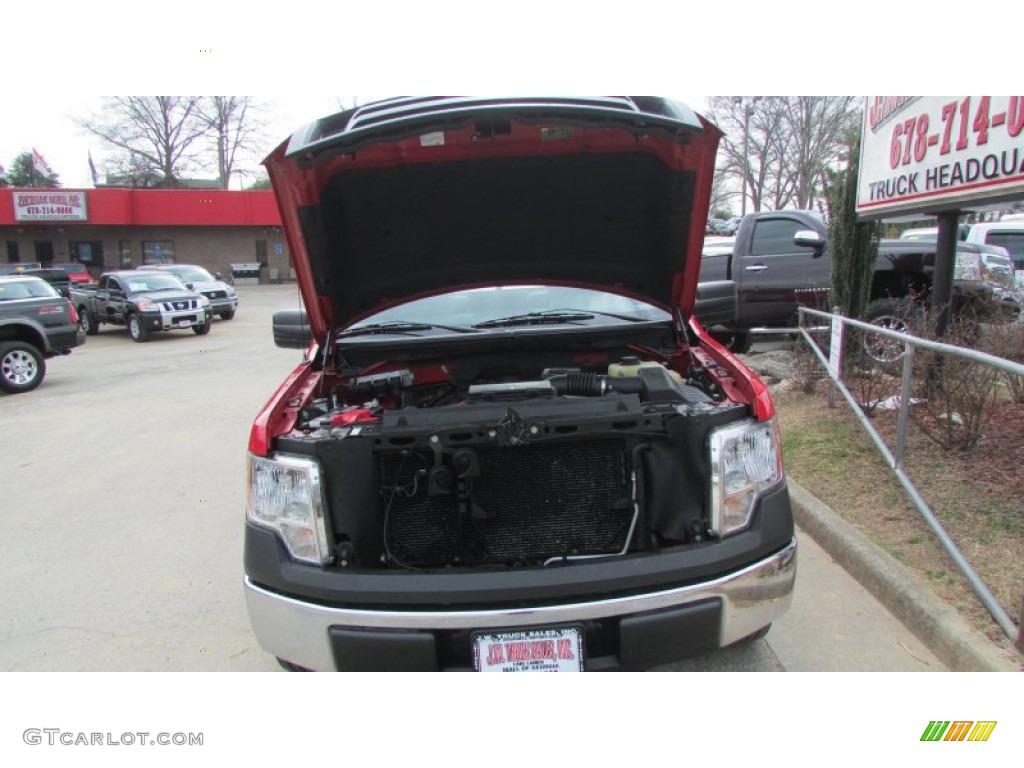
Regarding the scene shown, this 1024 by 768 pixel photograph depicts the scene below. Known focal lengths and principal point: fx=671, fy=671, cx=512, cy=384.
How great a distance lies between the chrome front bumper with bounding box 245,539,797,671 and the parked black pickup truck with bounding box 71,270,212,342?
1612cm

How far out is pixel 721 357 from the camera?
310 cm

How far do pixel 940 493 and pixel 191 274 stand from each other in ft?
72.2

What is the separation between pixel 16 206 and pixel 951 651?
42021mm

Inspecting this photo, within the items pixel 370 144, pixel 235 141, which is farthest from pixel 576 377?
pixel 235 141

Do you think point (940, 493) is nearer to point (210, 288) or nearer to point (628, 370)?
point (628, 370)

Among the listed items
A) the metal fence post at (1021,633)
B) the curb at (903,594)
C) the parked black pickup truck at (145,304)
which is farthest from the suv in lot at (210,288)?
the metal fence post at (1021,633)

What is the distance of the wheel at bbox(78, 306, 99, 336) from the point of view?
1869 cm

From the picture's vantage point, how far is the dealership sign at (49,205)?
33.6m

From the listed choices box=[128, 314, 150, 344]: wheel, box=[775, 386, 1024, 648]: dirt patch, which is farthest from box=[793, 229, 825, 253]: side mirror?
box=[128, 314, 150, 344]: wheel

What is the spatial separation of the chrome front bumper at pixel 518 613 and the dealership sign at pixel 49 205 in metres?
38.8

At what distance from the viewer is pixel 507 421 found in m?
2.38

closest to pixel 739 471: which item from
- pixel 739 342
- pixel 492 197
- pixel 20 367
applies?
pixel 492 197

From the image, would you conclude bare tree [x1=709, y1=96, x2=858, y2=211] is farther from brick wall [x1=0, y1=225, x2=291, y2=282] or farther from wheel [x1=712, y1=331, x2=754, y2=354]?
brick wall [x1=0, y1=225, x2=291, y2=282]
